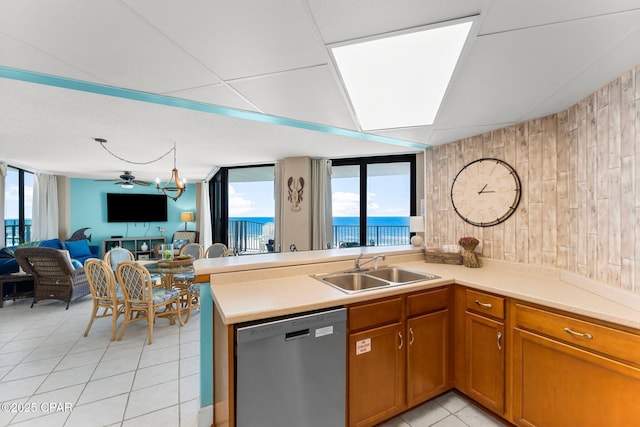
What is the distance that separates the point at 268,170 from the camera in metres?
5.77

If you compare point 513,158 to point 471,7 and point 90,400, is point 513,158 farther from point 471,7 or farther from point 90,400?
point 90,400

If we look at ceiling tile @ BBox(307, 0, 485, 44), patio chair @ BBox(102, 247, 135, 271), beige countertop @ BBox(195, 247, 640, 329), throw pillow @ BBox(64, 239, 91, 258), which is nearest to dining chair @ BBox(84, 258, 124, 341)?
patio chair @ BBox(102, 247, 135, 271)

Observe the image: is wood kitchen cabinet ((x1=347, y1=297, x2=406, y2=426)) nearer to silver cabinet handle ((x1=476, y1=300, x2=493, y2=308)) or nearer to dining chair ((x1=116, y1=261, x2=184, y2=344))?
silver cabinet handle ((x1=476, y1=300, x2=493, y2=308))

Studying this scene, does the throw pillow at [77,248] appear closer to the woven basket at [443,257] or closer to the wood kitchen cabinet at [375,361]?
the wood kitchen cabinet at [375,361]

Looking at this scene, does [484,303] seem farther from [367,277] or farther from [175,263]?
[175,263]

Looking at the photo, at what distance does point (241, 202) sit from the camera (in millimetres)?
6203

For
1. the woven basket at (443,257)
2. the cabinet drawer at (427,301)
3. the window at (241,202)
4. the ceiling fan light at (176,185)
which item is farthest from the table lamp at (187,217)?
the cabinet drawer at (427,301)

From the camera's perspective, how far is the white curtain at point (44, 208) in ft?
19.6

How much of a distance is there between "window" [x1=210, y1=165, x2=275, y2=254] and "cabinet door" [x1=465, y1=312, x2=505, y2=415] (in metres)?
3.89

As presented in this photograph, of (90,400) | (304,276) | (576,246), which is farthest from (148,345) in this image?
(576,246)

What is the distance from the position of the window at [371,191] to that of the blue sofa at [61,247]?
470 centimetres

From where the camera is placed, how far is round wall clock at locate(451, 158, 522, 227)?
7.55 feet

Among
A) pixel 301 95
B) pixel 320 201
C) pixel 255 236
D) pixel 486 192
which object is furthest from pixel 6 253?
pixel 486 192

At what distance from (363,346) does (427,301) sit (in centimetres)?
62
